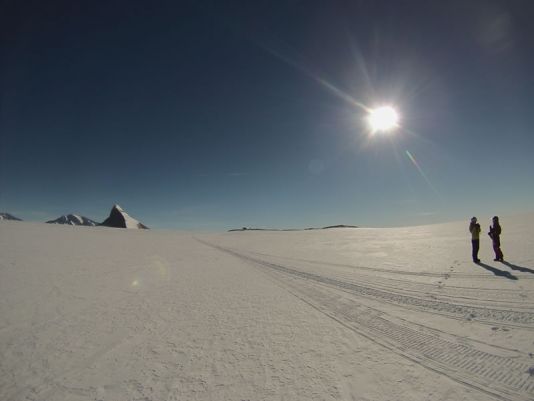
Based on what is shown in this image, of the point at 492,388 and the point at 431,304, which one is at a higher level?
the point at 431,304

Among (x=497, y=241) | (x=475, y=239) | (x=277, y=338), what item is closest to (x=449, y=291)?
(x=475, y=239)

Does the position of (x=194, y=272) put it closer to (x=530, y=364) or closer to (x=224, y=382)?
(x=224, y=382)

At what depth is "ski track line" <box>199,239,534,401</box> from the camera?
3147mm

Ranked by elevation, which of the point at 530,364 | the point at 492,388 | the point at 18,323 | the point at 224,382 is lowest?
the point at 18,323

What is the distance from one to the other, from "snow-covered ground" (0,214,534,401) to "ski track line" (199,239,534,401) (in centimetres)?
2

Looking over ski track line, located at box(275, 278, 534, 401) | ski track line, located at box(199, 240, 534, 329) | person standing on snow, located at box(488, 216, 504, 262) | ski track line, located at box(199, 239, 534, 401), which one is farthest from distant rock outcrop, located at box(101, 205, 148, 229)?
ski track line, located at box(275, 278, 534, 401)

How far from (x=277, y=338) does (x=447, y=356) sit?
9.13 ft

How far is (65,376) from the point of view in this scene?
402 centimetres

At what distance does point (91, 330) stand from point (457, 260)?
44.2 ft

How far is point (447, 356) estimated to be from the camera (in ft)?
12.9

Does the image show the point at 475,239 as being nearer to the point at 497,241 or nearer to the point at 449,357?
the point at 497,241

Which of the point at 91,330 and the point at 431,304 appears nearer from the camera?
the point at 91,330

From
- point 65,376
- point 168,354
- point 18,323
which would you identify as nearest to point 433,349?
point 168,354

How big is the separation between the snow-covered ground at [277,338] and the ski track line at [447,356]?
0.06ft
